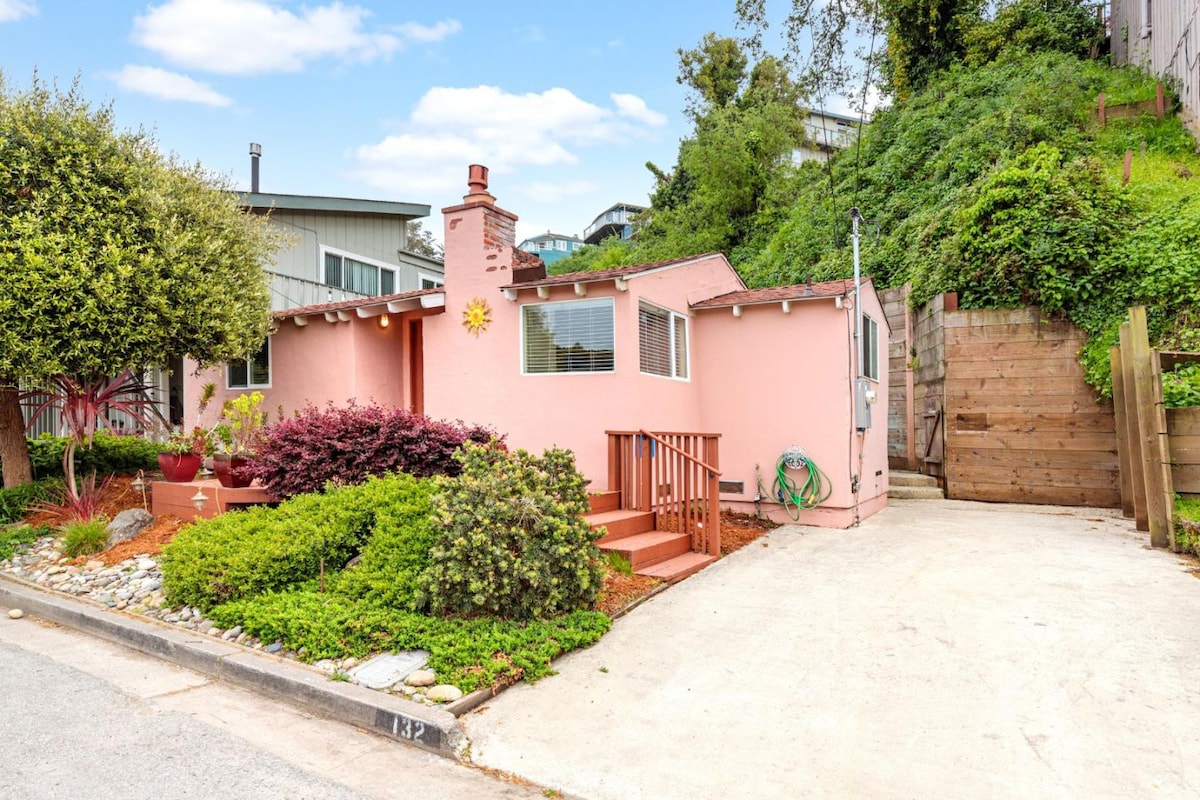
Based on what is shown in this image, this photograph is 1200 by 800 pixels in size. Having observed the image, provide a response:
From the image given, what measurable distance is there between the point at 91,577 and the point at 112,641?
1.39 meters

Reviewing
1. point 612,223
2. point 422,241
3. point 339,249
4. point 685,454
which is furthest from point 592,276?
point 612,223

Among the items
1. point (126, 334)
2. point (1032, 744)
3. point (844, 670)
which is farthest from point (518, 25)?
point (1032, 744)

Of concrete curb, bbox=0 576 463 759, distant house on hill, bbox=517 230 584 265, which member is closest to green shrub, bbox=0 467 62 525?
concrete curb, bbox=0 576 463 759

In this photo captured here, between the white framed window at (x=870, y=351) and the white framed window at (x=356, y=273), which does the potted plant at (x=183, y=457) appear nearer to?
the white framed window at (x=356, y=273)

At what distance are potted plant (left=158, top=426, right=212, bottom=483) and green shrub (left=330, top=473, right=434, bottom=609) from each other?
11.3 feet

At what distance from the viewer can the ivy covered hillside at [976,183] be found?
8.94 meters

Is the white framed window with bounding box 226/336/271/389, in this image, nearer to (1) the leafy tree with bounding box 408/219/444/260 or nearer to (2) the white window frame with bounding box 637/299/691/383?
(2) the white window frame with bounding box 637/299/691/383

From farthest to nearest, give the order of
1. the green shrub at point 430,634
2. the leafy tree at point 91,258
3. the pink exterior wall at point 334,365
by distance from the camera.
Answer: the pink exterior wall at point 334,365
the leafy tree at point 91,258
the green shrub at point 430,634

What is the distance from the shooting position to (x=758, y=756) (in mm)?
2906

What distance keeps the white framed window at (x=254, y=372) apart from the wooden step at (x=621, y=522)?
22.2 ft

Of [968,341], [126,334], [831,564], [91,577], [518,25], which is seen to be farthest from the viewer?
[518,25]

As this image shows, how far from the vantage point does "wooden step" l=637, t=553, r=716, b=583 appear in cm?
565

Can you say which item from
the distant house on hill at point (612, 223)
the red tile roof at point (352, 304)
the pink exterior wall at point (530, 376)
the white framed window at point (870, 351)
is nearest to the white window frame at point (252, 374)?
the red tile roof at point (352, 304)

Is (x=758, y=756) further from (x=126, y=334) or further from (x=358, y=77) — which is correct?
(x=358, y=77)
